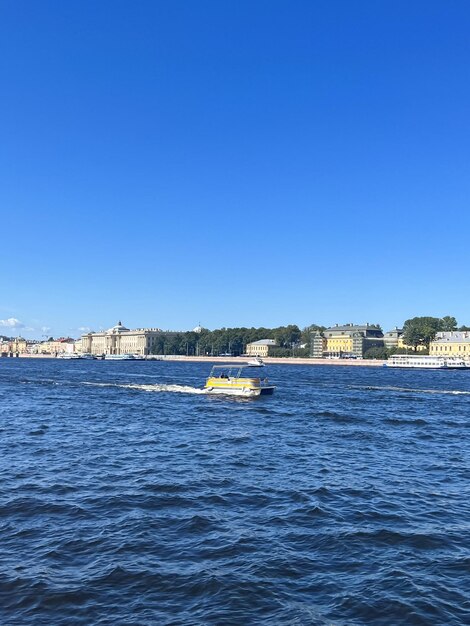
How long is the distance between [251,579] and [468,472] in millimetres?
12863

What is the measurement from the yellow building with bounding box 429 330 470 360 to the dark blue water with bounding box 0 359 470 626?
16517 centimetres

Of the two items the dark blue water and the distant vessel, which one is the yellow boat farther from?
the distant vessel

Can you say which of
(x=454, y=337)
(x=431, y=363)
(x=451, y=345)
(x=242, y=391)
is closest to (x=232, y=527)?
(x=242, y=391)

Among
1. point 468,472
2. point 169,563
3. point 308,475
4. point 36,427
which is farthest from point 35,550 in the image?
point 36,427

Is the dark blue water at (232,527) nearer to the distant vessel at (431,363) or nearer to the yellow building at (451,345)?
the distant vessel at (431,363)

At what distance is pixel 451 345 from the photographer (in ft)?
624

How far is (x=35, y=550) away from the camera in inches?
516

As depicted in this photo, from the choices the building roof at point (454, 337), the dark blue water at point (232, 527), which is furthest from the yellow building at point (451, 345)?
the dark blue water at point (232, 527)

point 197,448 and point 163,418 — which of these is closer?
point 197,448

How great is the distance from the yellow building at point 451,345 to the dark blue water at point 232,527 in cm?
16517

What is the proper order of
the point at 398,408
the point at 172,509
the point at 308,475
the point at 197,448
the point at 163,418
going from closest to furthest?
the point at 172,509 → the point at 308,475 → the point at 197,448 → the point at 163,418 → the point at 398,408

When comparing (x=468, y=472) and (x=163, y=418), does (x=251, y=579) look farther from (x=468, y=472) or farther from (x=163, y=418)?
(x=163, y=418)

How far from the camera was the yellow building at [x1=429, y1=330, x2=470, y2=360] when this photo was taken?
611 feet

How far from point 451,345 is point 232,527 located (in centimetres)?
18824
